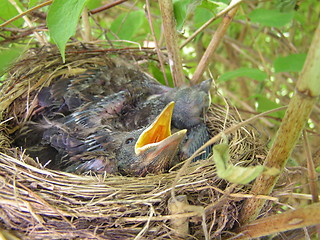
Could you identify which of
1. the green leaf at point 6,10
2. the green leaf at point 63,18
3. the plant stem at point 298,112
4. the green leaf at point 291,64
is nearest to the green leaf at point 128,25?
the green leaf at point 6,10

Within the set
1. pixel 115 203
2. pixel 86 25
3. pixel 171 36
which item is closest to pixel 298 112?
pixel 115 203

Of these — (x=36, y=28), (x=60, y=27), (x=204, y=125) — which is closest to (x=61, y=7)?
(x=60, y=27)

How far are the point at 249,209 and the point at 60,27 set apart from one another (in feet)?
1.99

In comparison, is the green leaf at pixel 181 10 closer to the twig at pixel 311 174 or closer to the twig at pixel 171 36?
the twig at pixel 171 36

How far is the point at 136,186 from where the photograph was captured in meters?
0.96

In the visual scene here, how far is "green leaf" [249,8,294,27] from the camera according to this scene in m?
1.22

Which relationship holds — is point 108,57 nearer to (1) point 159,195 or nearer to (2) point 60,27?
(2) point 60,27

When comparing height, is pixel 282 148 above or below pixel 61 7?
below

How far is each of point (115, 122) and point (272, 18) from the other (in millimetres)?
674

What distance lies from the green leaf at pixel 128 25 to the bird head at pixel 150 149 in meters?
0.47

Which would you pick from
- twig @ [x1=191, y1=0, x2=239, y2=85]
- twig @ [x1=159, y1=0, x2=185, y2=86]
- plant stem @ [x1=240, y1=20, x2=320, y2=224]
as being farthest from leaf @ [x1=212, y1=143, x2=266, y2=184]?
twig @ [x1=191, y1=0, x2=239, y2=85]

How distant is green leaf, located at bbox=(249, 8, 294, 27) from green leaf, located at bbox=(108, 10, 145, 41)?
47 centimetres

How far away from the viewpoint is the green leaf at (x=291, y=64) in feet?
4.28

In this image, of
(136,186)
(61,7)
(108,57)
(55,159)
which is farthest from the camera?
(108,57)
